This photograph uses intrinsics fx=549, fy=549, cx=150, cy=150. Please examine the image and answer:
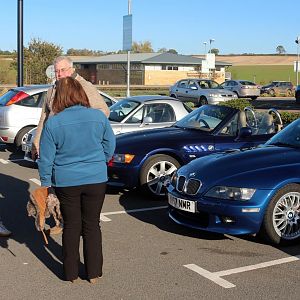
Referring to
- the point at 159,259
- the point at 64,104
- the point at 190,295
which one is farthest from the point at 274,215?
the point at 64,104

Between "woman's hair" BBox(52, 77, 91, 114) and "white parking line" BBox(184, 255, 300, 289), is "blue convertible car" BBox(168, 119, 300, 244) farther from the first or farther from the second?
"woman's hair" BBox(52, 77, 91, 114)

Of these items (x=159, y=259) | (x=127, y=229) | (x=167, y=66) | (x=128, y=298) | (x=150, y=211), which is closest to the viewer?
(x=128, y=298)

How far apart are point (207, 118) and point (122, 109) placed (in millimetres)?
2475

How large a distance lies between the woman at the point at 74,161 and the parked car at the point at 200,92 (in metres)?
25.5

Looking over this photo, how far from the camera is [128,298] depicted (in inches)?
169

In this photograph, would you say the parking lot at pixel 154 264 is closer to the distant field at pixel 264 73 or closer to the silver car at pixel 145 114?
the silver car at pixel 145 114

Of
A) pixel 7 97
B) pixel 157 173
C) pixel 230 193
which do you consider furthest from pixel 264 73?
pixel 230 193

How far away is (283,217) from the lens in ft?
18.5

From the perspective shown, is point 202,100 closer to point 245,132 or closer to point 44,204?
point 245,132

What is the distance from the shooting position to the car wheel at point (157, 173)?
7.93 metres

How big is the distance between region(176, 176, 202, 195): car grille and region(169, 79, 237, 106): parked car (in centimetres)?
2376

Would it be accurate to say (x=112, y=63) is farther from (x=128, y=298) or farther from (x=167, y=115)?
(x=128, y=298)

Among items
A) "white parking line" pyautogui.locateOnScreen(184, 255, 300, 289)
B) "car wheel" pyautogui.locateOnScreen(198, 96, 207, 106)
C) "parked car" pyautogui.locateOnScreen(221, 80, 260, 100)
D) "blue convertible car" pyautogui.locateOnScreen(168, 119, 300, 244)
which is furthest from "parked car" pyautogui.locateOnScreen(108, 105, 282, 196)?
"parked car" pyautogui.locateOnScreen(221, 80, 260, 100)

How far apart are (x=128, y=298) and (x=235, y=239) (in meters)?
2.02
